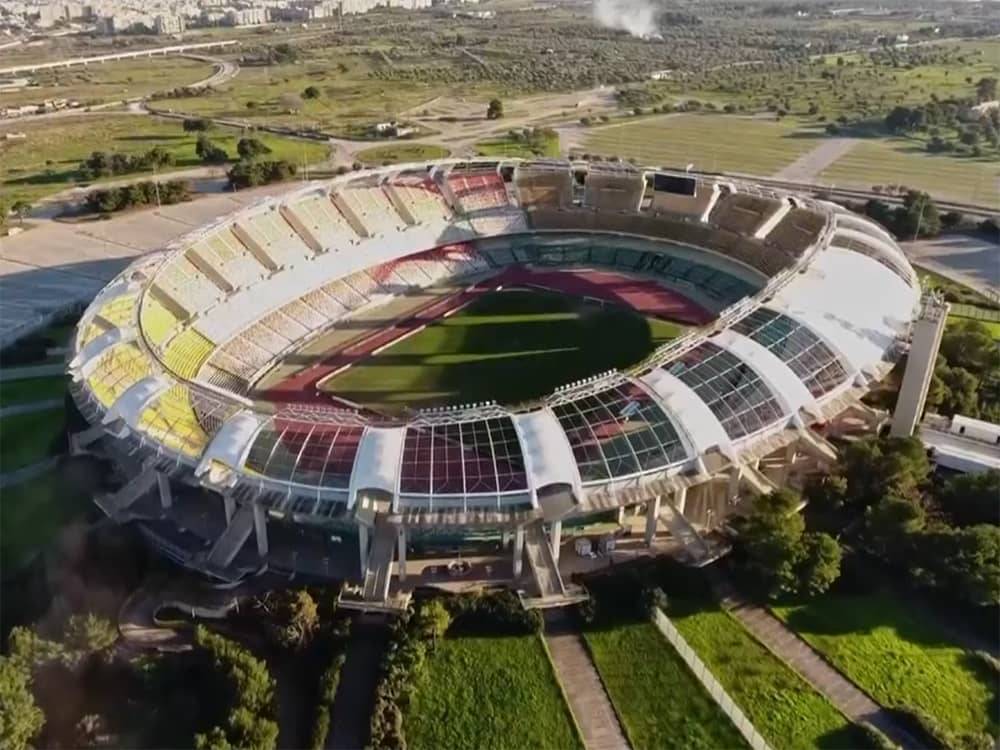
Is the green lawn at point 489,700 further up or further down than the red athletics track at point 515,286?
further down

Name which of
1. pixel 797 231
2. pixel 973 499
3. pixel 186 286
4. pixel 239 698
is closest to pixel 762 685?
pixel 973 499

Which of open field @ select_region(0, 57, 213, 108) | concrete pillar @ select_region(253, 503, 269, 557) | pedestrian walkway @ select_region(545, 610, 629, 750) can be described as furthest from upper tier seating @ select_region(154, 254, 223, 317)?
open field @ select_region(0, 57, 213, 108)

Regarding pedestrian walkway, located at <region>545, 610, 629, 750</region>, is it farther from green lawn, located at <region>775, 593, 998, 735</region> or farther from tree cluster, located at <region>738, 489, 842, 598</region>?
green lawn, located at <region>775, 593, 998, 735</region>

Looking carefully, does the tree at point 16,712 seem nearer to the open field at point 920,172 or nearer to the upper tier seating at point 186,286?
the upper tier seating at point 186,286

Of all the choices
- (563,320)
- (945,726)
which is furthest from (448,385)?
(945,726)

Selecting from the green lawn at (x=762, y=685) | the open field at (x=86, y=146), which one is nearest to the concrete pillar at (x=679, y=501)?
the green lawn at (x=762, y=685)
